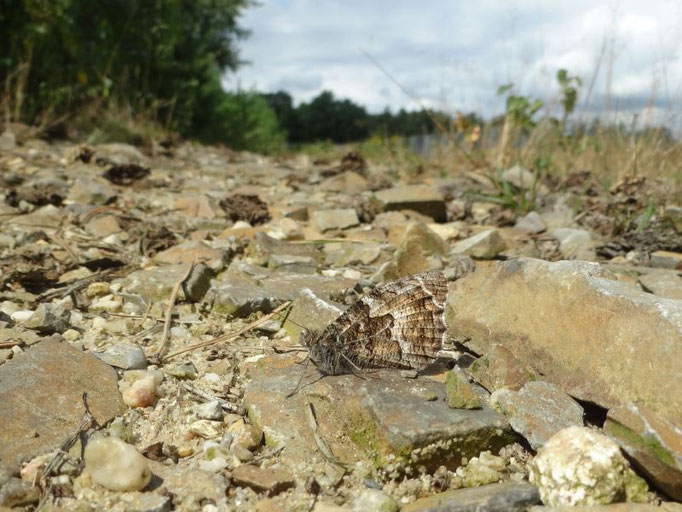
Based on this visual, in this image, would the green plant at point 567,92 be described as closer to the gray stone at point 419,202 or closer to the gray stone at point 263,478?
the gray stone at point 419,202

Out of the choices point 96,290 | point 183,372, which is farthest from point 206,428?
point 96,290

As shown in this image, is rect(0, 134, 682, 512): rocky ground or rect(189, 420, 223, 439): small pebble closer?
rect(0, 134, 682, 512): rocky ground

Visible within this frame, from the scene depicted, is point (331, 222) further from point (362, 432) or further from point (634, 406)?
point (634, 406)

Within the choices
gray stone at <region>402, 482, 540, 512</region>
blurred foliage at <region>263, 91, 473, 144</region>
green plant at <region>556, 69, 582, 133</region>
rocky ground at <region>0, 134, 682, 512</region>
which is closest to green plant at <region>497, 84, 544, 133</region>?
green plant at <region>556, 69, 582, 133</region>

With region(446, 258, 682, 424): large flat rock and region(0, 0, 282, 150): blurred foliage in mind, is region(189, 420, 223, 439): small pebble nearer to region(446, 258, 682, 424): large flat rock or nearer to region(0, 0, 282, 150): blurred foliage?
region(446, 258, 682, 424): large flat rock

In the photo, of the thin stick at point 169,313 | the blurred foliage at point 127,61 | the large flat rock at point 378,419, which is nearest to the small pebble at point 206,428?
the large flat rock at point 378,419
